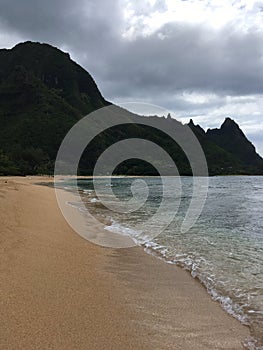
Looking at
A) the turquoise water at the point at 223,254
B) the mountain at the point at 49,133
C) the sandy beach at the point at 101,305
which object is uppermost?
the mountain at the point at 49,133

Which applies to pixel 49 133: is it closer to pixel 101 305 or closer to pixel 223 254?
pixel 223 254

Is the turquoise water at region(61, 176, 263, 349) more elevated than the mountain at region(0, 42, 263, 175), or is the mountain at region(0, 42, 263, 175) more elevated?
the mountain at region(0, 42, 263, 175)

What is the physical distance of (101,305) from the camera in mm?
4066

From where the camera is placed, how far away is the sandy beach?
324 cm


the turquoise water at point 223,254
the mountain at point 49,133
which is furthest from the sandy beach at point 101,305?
the mountain at point 49,133

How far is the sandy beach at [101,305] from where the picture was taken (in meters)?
3.24

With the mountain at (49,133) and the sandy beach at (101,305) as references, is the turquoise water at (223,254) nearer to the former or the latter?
the sandy beach at (101,305)

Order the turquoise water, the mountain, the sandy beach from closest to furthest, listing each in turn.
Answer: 1. the sandy beach
2. the turquoise water
3. the mountain

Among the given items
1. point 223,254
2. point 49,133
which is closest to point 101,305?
point 223,254

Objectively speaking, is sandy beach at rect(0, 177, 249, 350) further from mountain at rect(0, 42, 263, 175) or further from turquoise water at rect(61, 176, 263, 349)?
mountain at rect(0, 42, 263, 175)

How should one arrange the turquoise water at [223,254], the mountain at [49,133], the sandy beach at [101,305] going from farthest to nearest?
the mountain at [49,133]
the turquoise water at [223,254]
the sandy beach at [101,305]

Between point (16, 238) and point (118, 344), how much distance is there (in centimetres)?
→ 450

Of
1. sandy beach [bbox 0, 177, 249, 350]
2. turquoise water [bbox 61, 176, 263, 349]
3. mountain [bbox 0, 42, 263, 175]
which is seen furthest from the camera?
mountain [bbox 0, 42, 263, 175]

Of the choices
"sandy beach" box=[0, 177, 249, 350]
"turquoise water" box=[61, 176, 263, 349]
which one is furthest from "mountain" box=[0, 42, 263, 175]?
"sandy beach" box=[0, 177, 249, 350]
